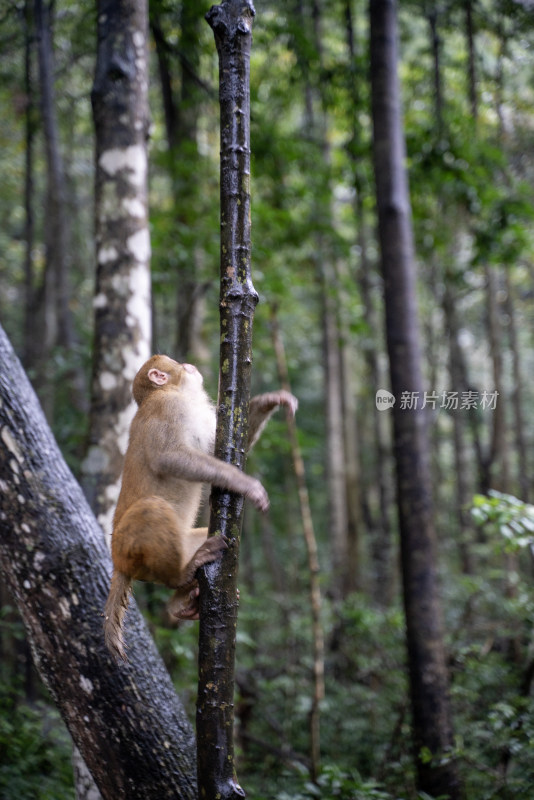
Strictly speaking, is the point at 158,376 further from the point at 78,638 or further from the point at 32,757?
the point at 32,757

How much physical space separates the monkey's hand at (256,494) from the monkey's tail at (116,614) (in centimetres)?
79

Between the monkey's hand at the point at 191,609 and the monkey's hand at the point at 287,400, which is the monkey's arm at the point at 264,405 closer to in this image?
the monkey's hand at the point at 287,400

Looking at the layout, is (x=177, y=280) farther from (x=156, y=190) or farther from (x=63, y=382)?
(x=156, y=190)

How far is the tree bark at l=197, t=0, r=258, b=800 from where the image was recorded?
213 cm

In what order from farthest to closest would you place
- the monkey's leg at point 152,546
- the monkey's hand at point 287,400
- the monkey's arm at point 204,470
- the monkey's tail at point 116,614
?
the monkey's hand at point 287,400 → the monkey's leg at point 152,546 → the monkey's tail at point 116,614 → the monkey's arm at point 204,470

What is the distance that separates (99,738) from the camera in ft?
8.68

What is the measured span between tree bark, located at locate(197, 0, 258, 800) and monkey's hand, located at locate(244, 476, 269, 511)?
5 centimetres

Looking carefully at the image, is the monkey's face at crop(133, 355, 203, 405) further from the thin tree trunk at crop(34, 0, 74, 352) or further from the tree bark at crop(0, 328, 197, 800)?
the thin tree trunk at crop(34, 0, 74, 352)

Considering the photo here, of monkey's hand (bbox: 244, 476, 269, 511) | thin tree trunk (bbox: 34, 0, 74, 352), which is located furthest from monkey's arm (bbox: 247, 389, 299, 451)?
thin tree trunk (bbox: 34, 0, 74, 352)

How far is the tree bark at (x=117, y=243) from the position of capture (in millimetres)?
3996
